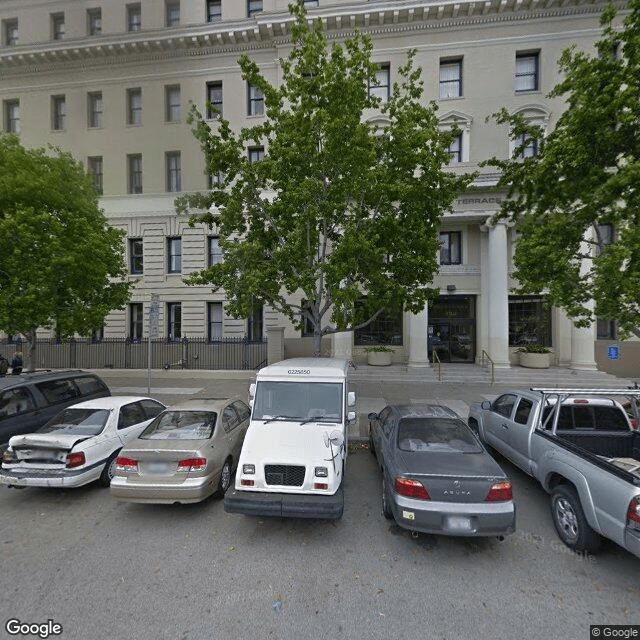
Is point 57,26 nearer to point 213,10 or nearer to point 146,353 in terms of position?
point 213,10

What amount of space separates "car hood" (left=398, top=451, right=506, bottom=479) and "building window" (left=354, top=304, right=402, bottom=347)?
14818 millimetres

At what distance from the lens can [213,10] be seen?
20406 mm

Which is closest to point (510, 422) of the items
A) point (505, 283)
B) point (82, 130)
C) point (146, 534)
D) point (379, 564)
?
point (379, 564)

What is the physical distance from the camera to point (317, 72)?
8.38 m

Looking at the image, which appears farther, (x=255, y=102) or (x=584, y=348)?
(x=255, y=102)

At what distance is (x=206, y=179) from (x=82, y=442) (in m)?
18.7

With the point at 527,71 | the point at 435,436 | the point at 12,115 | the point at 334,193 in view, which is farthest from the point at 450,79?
the point at 12,115

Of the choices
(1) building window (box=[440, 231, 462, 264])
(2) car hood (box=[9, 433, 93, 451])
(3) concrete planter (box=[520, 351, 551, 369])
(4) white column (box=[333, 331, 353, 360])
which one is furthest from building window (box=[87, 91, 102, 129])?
(3) concrete planter (box=[520, 351, 551, 369])

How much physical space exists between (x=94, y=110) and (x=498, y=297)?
26.4 m

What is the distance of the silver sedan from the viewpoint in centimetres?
390

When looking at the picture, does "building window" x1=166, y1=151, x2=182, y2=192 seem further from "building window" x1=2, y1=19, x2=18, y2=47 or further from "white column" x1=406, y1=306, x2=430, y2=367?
"white column" x1=406, y1=306, x2=430, y2=367

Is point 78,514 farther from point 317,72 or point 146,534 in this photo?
point 317,72

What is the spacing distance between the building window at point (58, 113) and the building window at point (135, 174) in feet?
16.8

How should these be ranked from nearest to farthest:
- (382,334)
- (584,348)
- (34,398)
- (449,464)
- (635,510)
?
(635,510) < (449,464) < (34,398) < (584,348) < (382,334)
